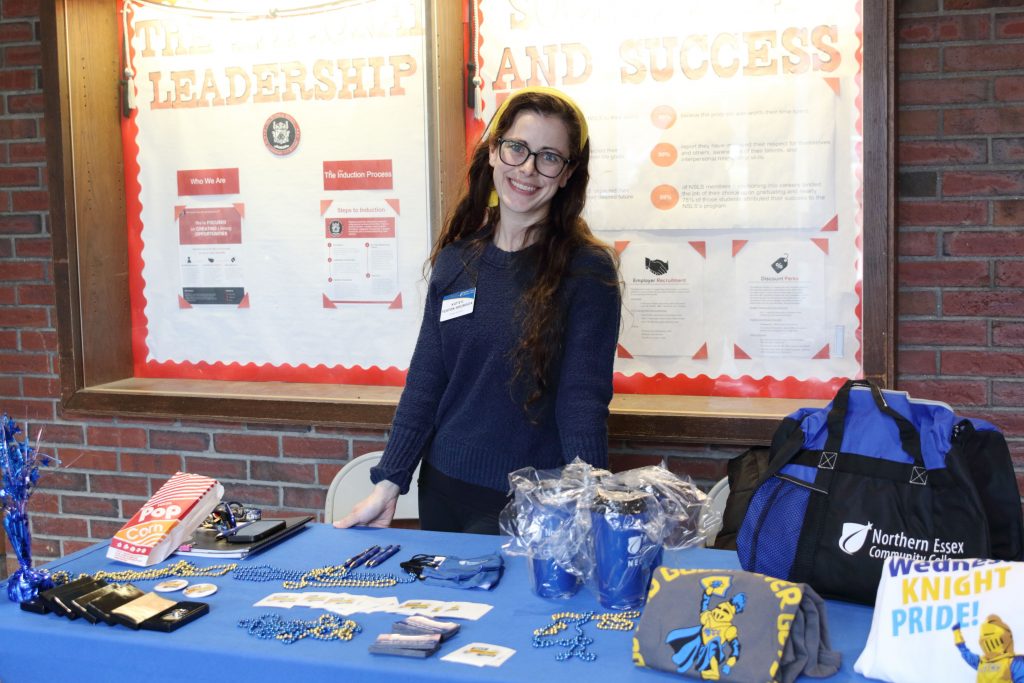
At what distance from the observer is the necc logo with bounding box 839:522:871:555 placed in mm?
1588

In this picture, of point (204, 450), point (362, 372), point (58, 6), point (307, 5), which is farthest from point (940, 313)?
point (58, 6)

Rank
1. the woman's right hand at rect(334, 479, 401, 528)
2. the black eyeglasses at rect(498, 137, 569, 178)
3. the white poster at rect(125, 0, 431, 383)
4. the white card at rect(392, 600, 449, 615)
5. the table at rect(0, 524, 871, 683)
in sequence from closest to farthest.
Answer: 1. the table at rect(0, 524, 871, 683)
2. the white card at rect(392, 600, 449, 615)
3. the woman's right hand at rect(334, 479, 401, 528)
4. the black eyeglasses at rect(498, 137, 569, 178)
5. the white poster at rect(125, 0, 431, 383)

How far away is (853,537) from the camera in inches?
62.7

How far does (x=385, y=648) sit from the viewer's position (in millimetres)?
1433

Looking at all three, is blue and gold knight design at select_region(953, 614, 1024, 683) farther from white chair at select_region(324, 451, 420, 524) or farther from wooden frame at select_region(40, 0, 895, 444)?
white chair at select_region(324, 451, 420, 524)

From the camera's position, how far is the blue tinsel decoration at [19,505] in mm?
1692

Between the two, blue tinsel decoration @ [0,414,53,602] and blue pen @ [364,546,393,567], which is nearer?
blue tinsel decoration @ [0,414,53,602]

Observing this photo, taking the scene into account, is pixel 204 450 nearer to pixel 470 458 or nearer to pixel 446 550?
pixel 470 458

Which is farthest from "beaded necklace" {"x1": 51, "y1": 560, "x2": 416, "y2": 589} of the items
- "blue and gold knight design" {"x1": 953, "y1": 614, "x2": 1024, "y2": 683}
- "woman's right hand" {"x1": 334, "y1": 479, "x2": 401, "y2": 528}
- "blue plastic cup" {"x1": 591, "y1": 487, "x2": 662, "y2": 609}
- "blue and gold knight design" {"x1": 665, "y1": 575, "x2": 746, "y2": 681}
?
"blue and gold knight design" {"x1": 953, "y1": 614, "x2": 1024, "y2": 683}

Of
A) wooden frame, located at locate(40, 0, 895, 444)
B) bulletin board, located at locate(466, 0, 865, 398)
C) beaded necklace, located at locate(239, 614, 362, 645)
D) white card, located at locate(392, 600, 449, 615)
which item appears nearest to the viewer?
beaded necklace, located at locate(239, 614, 362, 645)

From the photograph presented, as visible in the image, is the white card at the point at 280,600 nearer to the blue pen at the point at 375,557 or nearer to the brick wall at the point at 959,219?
the blue pen at the point at 375,557

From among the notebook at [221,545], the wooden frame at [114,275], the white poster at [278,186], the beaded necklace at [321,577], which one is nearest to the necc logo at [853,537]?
the beaded necklace at [321,577]

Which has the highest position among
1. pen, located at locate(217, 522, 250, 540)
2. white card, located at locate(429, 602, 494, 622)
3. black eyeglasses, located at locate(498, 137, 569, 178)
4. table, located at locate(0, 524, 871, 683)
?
black eyeglasses, located at locate(498, 137, 569, 178)

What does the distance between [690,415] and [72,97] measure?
2.38 m
